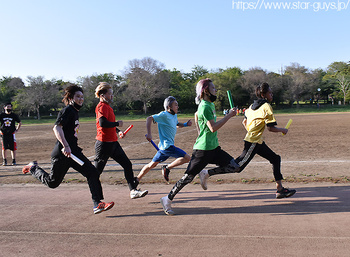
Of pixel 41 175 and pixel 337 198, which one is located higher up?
pixel 41 175

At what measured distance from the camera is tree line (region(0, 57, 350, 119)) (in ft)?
221

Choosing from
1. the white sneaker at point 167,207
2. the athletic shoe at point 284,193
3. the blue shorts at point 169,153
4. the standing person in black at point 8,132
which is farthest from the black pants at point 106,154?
the standing person in black at point 8,132

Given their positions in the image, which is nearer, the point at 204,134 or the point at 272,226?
the point at 272,226

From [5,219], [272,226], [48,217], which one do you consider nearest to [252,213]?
[272,226]

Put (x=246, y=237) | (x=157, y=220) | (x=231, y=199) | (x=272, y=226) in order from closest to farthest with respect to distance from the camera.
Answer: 1. (x=246, y=237)
2. (x=272, y=226)
3. (x=157, y=220)
4. (x=231, y=199)

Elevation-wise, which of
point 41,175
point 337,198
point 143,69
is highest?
point 143,69

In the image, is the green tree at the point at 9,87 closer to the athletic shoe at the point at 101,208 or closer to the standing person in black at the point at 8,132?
the standing person in black at the point at 8,132

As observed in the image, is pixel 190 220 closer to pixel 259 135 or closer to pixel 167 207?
pixel 167 207

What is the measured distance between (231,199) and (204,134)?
140 centimetres

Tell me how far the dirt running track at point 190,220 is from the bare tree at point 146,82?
199 feet

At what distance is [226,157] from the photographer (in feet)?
16.4

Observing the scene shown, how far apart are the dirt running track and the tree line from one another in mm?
59433

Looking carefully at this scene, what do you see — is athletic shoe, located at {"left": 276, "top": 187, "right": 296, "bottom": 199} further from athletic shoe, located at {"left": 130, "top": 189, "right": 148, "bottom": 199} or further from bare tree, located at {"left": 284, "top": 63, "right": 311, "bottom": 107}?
bare tree, located at {"left": 284, "top": 63, "right": 311, "bottom": 107}

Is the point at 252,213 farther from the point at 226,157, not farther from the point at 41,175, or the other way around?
the point at 41,175
